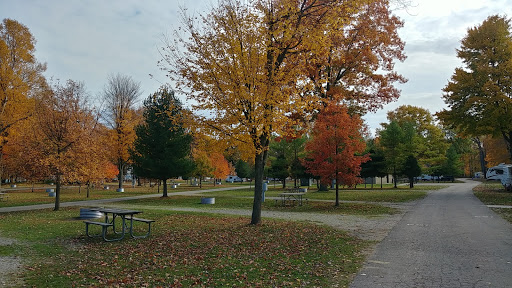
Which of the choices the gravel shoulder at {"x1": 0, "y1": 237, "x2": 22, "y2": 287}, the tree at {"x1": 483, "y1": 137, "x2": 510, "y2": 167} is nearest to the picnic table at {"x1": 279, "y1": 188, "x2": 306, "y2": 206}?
the gravel shoulder at {"x1": 0, "y1": 237, "x2": 22, "y2": 287}

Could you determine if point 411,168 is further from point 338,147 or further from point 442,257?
point 442,257

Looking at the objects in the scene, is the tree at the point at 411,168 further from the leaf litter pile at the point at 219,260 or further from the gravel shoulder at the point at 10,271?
the gravel shoulder at the point at 10,271

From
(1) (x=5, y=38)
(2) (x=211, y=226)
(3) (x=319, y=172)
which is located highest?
(1) (x=5, y=38)

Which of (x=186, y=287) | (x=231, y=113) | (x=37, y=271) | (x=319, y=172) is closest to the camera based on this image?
(x=186, y=287)

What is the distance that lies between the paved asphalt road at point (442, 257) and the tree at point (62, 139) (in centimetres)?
1415

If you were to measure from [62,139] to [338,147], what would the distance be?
13525 mm

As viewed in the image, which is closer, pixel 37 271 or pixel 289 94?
pixel 37 271

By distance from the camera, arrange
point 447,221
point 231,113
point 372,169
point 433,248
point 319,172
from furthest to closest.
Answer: point 372,169 → point 319,172 → point 447,221 → point 231,113 → point 433,248

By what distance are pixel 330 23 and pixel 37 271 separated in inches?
362

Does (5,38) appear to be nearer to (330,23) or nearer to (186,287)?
(330,23)

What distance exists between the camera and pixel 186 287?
4.91 m

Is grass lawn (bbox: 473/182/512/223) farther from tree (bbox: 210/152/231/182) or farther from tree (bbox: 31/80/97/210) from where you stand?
tree (bbox: 210/152/231/182)

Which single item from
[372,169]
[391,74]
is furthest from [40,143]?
[372,169]

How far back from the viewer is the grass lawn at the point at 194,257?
5.31 metres
